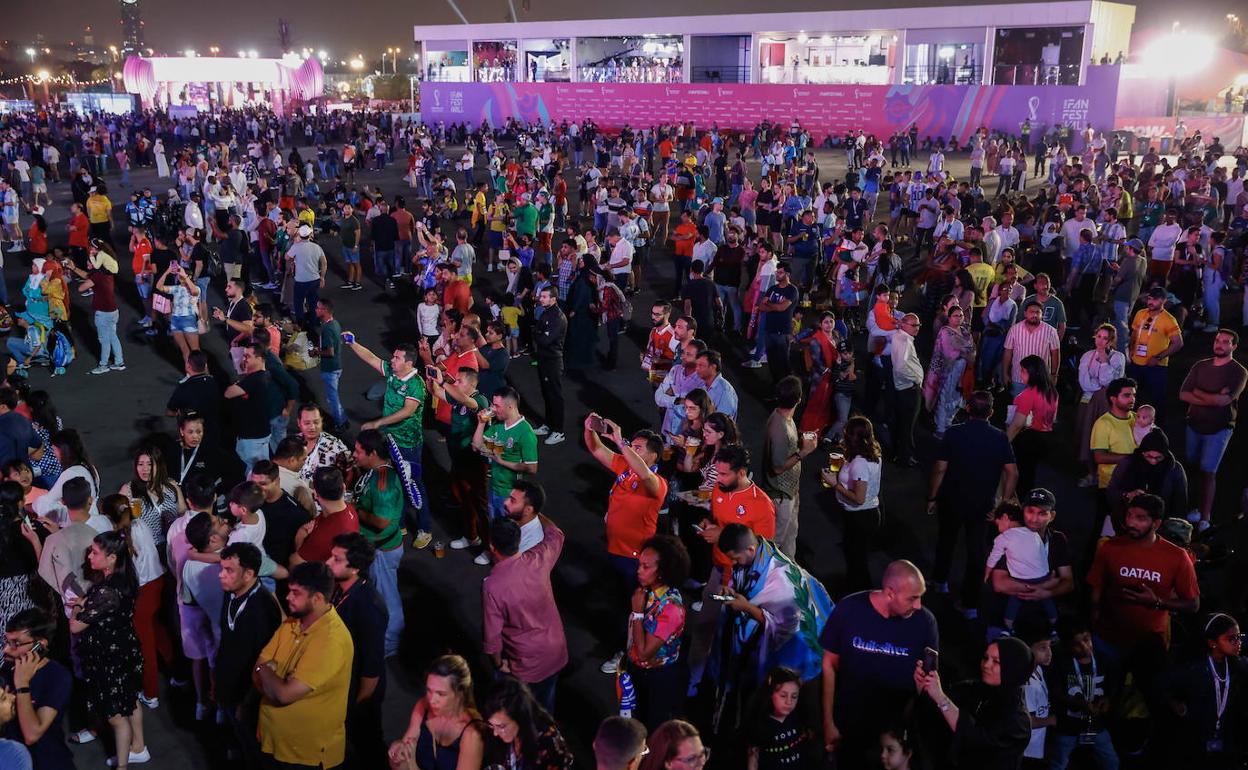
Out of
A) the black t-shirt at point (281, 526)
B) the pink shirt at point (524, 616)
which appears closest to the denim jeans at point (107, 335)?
the black t-shirt at point (281, 526)

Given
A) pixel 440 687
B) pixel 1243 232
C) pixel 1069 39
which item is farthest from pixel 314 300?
pixel 1069 39

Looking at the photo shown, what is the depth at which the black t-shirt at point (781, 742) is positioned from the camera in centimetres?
426

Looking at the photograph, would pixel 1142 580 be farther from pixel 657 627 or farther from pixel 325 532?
pixel 325 532

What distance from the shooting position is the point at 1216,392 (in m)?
7.85

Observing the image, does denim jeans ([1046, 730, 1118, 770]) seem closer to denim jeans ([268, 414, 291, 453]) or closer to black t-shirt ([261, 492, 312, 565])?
black t-shirt ([261, 492, 312, 565])

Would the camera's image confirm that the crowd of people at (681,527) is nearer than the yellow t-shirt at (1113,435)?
Yes

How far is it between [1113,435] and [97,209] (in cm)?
1737

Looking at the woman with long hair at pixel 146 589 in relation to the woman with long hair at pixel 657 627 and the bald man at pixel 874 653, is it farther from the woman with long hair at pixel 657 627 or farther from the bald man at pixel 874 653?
the bald man at pixel 874 653

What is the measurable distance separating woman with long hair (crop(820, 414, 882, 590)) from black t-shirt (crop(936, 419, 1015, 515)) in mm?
613

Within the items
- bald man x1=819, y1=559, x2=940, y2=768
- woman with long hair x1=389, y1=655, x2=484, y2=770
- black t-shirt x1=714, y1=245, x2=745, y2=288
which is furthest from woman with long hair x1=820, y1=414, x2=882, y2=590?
black t-shirt x1=714, y1=245, x2=745, y2=288

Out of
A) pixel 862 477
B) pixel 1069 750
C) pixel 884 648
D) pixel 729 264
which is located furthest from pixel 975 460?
pixel 729 264

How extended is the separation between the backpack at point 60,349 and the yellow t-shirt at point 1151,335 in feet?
41.9

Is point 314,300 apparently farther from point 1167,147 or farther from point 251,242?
point 1167,147

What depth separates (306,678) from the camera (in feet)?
14.0
